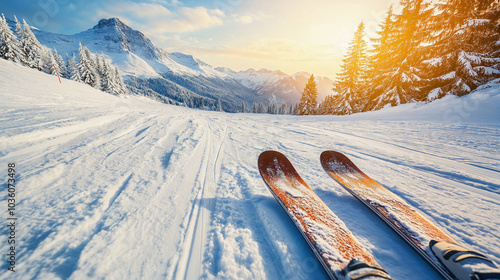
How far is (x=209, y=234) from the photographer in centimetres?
220

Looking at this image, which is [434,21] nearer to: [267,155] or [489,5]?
[489,5]

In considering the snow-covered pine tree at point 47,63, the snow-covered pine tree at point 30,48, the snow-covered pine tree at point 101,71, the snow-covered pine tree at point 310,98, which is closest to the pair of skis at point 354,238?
the snow-covered pine tree at point 310,98

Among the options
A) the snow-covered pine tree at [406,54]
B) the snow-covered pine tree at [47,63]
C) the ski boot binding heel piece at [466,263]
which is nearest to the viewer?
the ski boot binding heel piece at [466,263]

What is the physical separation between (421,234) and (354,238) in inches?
32.1

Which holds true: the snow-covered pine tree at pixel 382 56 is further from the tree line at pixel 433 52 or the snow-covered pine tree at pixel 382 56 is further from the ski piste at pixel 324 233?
the ski piste at pixel 324 233

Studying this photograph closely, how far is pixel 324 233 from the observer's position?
2102 millimetres

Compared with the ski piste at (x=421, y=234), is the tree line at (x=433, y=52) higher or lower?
higher

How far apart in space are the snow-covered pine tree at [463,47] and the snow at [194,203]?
9546 millimetres

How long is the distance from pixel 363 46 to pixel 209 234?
27074 mm

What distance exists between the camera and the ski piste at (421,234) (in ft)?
4.89

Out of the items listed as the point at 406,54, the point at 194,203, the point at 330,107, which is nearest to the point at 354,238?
the point at 194,203

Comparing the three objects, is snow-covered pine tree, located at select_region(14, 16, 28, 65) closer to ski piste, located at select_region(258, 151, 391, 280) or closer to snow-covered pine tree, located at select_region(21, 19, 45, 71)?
snow-covered pine tree, located at select_region(21, 19, 45, 71)

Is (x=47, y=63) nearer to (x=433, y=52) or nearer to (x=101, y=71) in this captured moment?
(x=101, y=71)

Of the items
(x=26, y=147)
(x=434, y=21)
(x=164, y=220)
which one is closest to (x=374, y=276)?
(x=164, y=220)
